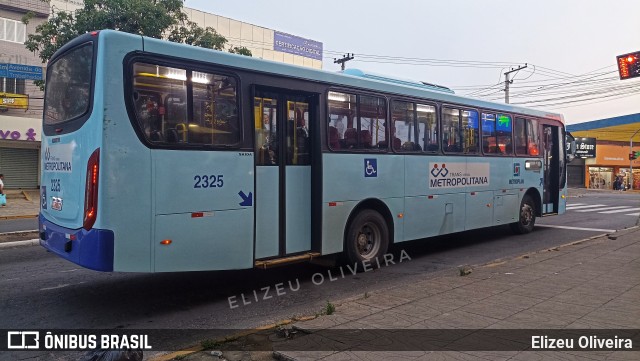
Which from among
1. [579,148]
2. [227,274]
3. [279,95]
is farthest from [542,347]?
[579,148]

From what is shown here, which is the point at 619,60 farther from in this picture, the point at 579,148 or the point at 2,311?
the point at 579,148

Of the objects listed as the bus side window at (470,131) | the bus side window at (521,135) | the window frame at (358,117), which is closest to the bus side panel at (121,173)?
the window frame at (358,117)

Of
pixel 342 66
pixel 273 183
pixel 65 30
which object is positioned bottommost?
pixel 273 183

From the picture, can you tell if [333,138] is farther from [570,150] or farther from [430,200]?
[570,150]

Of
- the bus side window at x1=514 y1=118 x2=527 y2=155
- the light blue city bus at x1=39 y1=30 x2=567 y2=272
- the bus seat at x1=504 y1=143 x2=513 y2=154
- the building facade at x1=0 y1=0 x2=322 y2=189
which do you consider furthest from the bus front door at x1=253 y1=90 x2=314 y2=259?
the building facade at x1=0 y1=0 x2=322 y2=189

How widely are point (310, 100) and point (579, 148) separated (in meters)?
47.1

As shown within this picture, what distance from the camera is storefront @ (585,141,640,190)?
48.2 metres

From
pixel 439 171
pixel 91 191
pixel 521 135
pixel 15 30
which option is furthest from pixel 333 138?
pixel 15 30

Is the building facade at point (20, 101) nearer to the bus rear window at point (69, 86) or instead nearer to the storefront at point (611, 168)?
the bus rear window at point (69, 86)

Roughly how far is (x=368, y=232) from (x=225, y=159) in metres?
3.25

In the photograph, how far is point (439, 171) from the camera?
31.2ft

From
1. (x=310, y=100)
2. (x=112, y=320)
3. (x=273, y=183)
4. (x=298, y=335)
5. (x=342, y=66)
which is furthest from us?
(x=342, y=66)

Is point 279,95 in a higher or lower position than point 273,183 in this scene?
higher

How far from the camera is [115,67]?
203 inches
